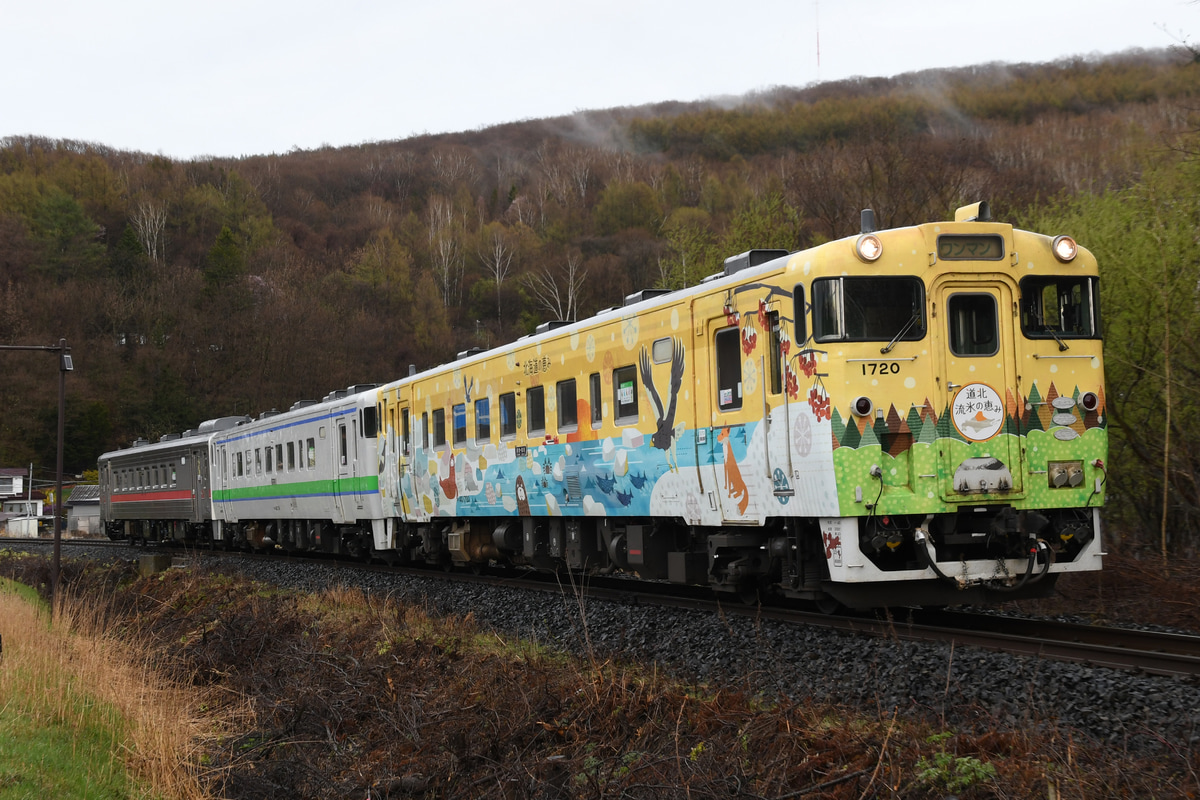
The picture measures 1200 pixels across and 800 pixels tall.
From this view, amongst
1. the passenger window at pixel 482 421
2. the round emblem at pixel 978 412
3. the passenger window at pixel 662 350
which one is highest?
the passenger window at pixel 662 350

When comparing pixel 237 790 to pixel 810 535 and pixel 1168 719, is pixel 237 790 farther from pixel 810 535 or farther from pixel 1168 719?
pixel 1168 719

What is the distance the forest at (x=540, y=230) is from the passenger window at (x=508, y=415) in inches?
276

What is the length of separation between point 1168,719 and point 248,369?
56.6m

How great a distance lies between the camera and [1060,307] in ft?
32.3

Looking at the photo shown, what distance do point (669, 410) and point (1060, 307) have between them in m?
3.71

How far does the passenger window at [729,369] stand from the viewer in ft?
33.9

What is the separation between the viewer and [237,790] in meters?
7.47

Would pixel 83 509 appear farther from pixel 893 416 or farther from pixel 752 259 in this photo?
pixel 893 416

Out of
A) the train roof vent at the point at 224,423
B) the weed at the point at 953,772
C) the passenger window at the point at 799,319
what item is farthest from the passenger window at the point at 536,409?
the train roof vent at the point at 224,423

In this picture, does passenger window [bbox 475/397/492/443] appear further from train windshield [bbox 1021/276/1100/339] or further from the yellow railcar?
train windshield [bbox 1021/276/1100/339]

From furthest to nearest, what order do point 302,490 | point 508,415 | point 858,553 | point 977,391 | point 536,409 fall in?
1. point 302,490
2. point 508,415
3. point 536,409
4. point 977,391
5. point 858,553

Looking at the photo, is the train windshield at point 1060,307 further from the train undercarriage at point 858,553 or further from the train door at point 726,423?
the train door at point 726,423

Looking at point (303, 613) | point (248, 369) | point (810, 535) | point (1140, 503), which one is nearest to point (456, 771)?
point (810, 535)

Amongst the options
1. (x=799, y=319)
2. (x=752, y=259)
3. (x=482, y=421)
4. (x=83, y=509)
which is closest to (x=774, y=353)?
(x=799, y=319)
